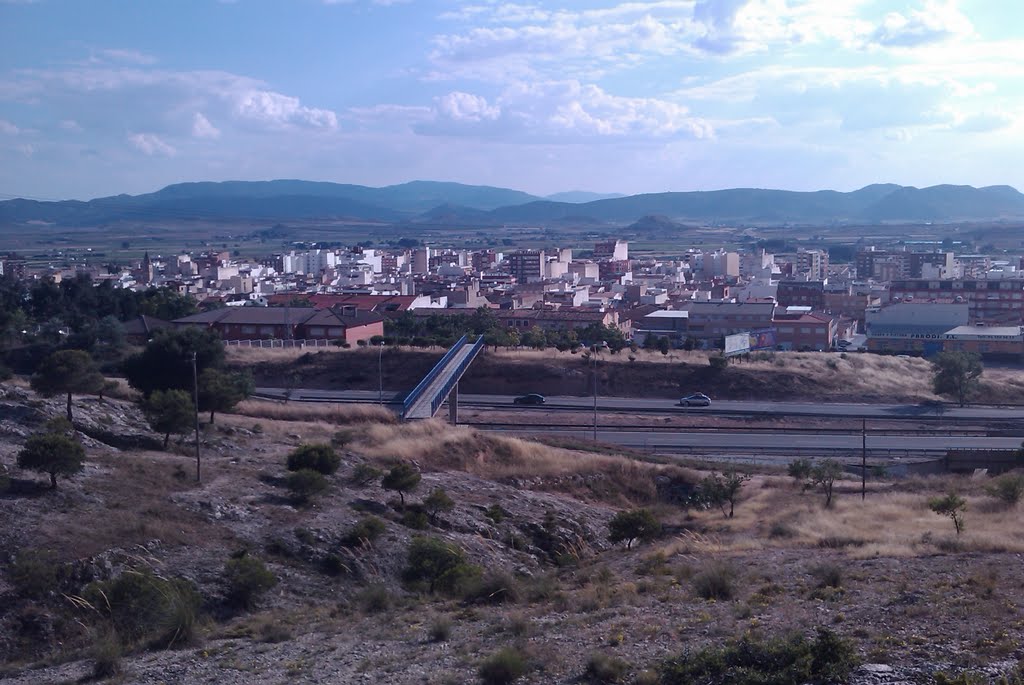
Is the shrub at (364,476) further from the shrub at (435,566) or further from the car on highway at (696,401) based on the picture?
the car on highway at (696,401)

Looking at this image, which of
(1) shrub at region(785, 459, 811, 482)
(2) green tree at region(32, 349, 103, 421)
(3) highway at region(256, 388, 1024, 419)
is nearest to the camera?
(2) green tree at region(32, 349, 103, 421)

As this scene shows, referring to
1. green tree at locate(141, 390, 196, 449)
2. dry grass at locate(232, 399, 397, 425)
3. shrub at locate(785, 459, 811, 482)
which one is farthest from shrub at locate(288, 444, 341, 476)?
dry grass at locate(232, 399, 397, 425)

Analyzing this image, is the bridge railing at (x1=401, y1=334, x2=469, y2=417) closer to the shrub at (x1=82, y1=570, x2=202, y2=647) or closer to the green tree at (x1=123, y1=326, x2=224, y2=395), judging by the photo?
the green tree at (x1=123, y1=326, x2=224, y2=395)

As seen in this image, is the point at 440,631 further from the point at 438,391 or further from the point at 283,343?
the point at 283,343

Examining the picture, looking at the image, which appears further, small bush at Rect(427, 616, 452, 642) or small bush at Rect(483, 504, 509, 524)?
small bush at Rect(483, 504, 509, 524)

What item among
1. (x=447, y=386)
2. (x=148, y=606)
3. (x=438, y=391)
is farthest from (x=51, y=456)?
(x=447, y=386)

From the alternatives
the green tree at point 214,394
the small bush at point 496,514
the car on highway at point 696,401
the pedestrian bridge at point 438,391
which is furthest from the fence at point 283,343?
the small bush at point 496,514

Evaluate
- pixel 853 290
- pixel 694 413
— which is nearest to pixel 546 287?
pixel 853 290
